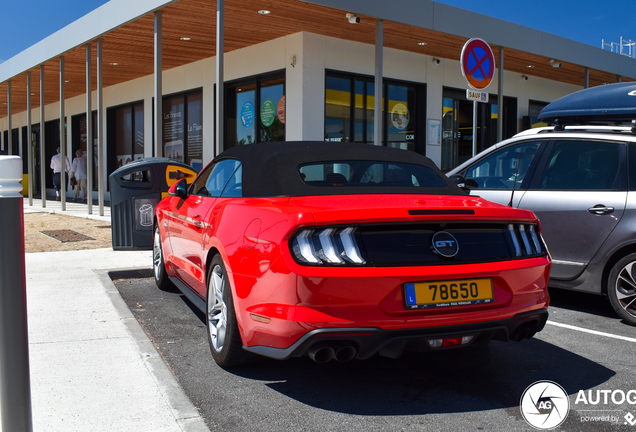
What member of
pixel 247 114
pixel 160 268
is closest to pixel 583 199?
pixel 160 268

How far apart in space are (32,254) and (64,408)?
575cm

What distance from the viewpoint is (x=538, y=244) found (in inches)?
135

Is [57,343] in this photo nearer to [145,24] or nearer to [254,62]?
[145,24]

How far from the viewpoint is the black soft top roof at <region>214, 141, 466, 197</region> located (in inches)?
138

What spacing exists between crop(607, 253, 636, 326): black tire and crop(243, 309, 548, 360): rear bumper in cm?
224

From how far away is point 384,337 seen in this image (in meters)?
2.81

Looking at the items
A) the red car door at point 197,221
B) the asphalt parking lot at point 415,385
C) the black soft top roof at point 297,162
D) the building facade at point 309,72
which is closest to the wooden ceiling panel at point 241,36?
the building facade at point 309,72

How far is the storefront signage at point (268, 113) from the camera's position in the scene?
13.4 meters

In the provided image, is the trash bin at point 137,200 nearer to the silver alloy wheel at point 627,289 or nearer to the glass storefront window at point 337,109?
the silver alloy wheel at point 627,289

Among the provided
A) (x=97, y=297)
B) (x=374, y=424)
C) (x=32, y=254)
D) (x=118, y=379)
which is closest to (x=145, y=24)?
(x=32, y=254)

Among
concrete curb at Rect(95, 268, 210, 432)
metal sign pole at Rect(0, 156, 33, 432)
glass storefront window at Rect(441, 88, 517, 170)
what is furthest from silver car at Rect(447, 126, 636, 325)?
glass storefront window at Rect(441, 88, 517, 170)

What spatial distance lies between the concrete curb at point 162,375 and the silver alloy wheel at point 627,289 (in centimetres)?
372

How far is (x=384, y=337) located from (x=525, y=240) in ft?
3.71

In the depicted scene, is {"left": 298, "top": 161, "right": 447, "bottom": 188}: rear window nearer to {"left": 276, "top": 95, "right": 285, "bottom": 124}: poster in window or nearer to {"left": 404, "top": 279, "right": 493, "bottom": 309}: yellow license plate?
{"left": 404, "top": 279, "right": 493, "bottom": 309}: yellow license plate
